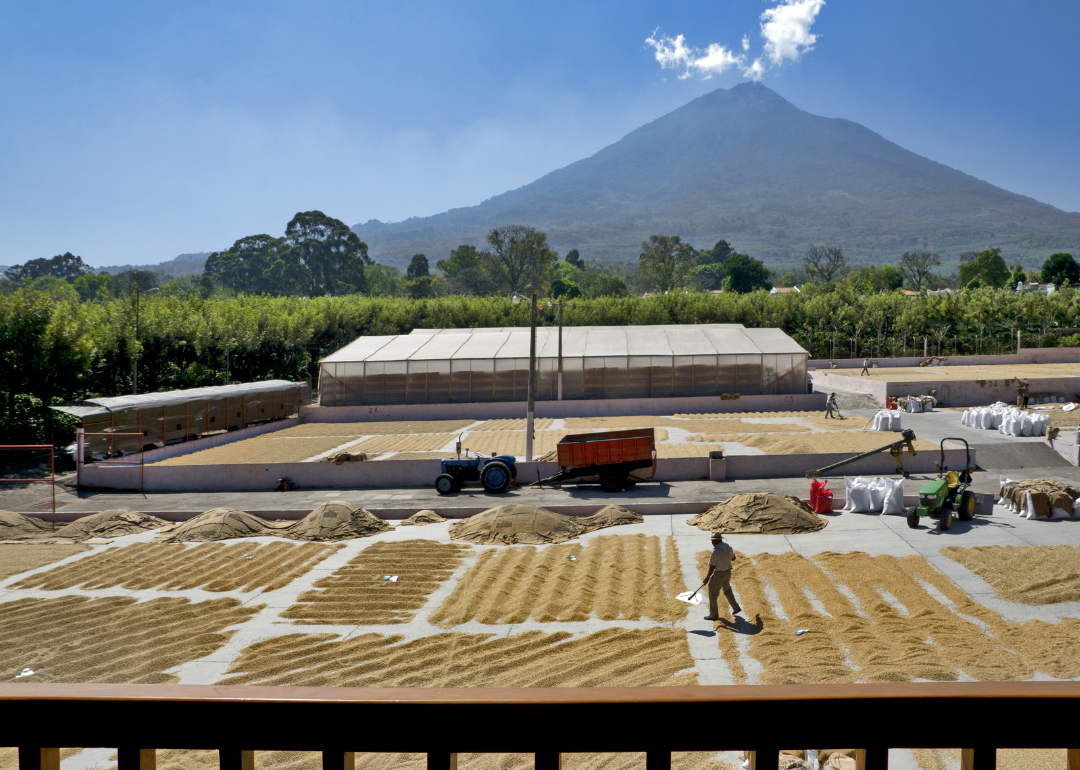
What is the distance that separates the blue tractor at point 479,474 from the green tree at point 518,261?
120m

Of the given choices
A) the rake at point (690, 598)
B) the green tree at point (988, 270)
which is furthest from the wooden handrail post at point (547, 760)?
the green tree at point (988, 270)

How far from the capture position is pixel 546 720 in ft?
5.72

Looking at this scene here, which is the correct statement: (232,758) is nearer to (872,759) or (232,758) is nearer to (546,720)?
(546,720)

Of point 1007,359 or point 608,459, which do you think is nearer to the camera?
point 608,459

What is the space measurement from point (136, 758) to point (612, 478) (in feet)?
70.4

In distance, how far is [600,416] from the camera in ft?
130

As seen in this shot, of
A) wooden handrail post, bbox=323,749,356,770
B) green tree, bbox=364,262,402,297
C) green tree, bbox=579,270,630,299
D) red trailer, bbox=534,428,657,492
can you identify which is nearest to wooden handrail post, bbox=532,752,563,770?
wooden handrail post, bbox=323,749,356,770

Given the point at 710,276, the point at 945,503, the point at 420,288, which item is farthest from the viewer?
the point at 710,276

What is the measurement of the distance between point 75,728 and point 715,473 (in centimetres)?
2317

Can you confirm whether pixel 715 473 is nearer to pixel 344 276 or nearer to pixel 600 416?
pixel 600 416

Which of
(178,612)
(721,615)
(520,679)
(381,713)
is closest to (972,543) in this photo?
(721,615)

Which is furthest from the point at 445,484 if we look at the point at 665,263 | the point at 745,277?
the point at 665,263

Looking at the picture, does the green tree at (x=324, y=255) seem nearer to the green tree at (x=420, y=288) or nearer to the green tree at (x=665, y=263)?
the green tree at (x=420, y=288)

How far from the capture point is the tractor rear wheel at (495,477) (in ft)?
75.4
